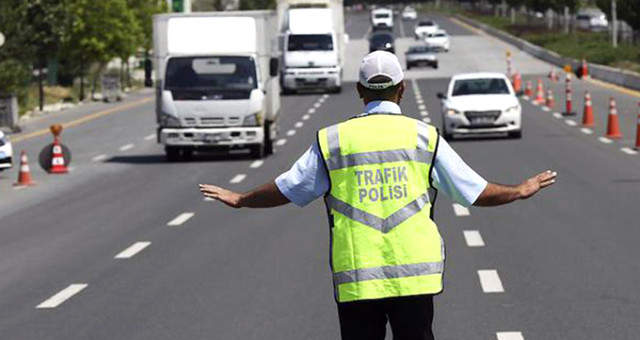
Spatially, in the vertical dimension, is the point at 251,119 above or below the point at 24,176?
above

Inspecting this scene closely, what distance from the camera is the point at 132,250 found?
16609 millimetres

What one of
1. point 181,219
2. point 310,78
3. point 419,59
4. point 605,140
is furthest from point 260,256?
point 419,59

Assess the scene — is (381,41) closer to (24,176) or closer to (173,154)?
(173,154)

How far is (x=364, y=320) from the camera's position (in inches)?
241

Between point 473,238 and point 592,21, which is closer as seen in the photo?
point 473,238

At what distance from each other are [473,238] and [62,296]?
507 cm

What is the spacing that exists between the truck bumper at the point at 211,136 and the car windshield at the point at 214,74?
0.85 meters

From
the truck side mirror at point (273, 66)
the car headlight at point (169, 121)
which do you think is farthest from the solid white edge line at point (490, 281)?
the truck side mirror at point (273, 66)

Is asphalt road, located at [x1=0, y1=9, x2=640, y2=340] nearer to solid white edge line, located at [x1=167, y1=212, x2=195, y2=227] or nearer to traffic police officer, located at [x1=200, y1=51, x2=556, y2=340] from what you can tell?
solid white edge line, located at [x1=167, y1=212, x2=195, y2=227]

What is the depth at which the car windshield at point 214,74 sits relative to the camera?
30.2 m

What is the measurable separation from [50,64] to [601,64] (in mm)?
23155

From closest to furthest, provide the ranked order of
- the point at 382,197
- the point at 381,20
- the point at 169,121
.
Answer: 1. the point at 382,197
2. the point at 169,121
3. the point at 381,20

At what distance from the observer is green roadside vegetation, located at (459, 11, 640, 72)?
232ft

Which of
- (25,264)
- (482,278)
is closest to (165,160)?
(25,264)
